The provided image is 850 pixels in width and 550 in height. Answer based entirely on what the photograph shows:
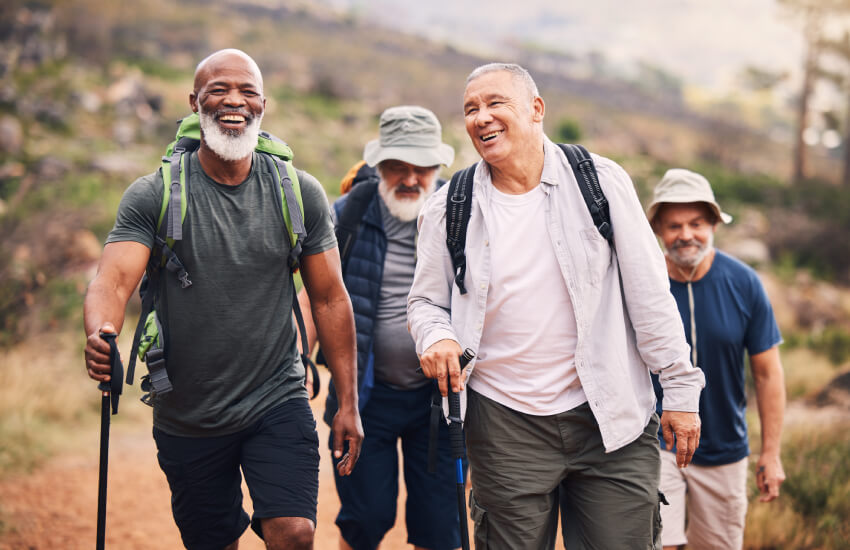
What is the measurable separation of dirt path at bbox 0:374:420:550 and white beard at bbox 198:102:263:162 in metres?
3.08

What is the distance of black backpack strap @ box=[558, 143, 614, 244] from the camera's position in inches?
99.5

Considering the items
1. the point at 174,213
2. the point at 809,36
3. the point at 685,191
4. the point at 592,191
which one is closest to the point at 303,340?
the point at 174,213

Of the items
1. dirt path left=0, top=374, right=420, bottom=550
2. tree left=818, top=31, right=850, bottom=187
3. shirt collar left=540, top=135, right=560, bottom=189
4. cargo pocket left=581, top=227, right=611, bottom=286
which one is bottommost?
dirt path left=0, top=374, right=420, bottom=550

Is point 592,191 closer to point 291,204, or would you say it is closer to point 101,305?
point 291,204

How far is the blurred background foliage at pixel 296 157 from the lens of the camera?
6.95 m

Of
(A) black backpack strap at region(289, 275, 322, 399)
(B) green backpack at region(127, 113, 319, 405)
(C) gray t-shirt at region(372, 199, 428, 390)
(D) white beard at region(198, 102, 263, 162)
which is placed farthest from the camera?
(C) gray t-shirt at region(372, 199, 428, 390)

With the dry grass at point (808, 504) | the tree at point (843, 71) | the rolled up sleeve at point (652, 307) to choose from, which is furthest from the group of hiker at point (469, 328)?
the tree at point (843, 71)

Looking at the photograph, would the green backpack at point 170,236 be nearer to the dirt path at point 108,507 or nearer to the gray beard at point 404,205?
the gray beard at point 404,205

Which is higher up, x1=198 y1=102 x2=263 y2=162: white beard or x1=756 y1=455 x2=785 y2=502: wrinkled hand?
x1=198 y1=102 x2=263 y2=162: white beard

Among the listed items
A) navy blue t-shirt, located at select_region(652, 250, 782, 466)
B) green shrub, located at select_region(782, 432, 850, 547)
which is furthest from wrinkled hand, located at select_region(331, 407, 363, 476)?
green shrub, located at select_region(782, 432, 850, 547)

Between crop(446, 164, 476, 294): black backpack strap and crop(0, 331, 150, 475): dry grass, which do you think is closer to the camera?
crop(446, 164, 476, 294): black backpack strap

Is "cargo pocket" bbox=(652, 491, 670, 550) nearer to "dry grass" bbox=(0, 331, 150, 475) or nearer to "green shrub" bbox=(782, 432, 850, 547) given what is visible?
"green shrub" bbox=(782, 432, 850, 547)

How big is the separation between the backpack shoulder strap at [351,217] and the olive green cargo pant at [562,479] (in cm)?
125

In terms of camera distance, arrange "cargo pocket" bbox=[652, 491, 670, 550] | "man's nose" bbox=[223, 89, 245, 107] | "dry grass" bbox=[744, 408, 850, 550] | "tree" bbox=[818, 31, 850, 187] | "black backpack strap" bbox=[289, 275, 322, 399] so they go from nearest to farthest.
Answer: "cargo pocket" bbox=[652, 491, 670, 550] < "man's nose" bbox=[223, 89, 245, 107] < "black backpack strap" bbox=[289, 275, 322, 399] < "dry grass" bbox=[744, 408, 850, 550] < "tree" bbox=[818, 31, 850, 187]
